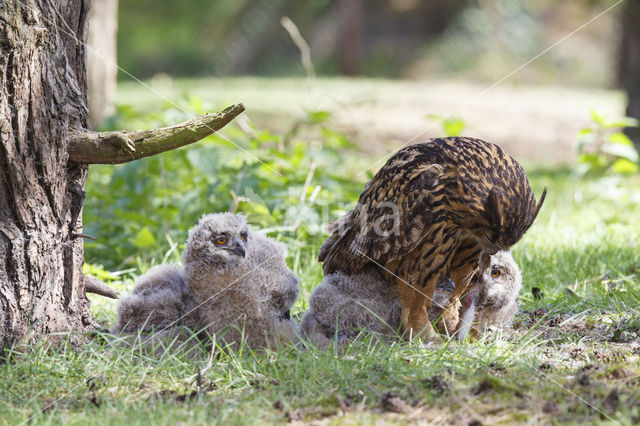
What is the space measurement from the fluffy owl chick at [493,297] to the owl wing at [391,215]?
0.60 m

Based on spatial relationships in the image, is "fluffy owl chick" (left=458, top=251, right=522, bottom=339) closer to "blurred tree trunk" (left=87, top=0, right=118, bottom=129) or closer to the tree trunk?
the tree trunk

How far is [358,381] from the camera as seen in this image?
3164mm

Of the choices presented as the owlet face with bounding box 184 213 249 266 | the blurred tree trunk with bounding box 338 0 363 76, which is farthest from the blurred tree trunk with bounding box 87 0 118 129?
the blurred tree trunk with bounding box 338 0 363 76

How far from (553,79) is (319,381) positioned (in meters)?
20.8

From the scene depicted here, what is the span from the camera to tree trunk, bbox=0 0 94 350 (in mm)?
3242

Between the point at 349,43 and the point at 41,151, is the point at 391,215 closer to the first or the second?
the point at 41,151

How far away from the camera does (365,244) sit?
3887mm

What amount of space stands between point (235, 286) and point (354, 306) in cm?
70

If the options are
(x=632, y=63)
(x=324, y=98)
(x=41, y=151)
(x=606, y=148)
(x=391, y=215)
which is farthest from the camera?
(x=324, y=98)

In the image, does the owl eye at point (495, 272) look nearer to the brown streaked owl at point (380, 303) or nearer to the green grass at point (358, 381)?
the brown streaked owl at point (380, 303)

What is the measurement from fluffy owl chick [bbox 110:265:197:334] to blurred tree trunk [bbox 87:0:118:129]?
5.39m

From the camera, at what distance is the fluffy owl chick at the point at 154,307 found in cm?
380

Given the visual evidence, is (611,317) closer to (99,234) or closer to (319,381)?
(319,381)

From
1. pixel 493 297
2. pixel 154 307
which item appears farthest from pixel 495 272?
pixel 154 307
